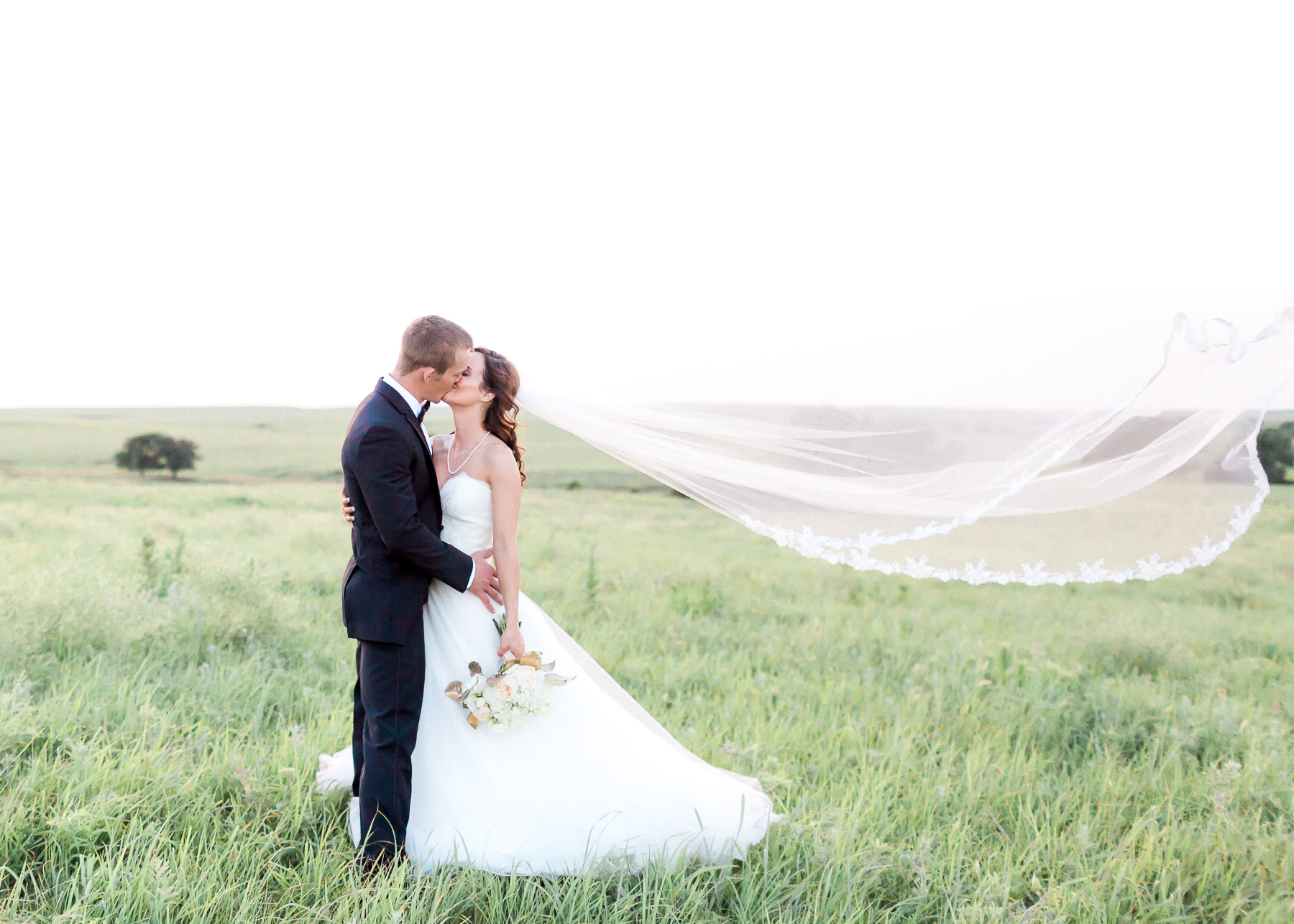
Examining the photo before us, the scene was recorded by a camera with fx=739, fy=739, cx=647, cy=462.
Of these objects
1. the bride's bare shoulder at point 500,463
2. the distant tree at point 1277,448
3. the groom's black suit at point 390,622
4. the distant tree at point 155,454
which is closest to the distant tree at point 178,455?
the distant tree at point 155,454

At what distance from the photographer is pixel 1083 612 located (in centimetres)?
800

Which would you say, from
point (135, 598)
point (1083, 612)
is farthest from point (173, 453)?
point (1083, 612)

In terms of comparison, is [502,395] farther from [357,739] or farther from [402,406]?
[357,739]

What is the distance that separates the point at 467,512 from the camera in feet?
9.86

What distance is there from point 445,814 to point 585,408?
193 centimetres

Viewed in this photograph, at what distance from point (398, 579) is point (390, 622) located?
166 mm

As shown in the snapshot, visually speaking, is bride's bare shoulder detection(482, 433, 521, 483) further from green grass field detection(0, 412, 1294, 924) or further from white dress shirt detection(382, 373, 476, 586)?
green grass field detection(0, 412, 1294, 924)

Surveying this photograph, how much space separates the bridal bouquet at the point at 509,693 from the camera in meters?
2.91

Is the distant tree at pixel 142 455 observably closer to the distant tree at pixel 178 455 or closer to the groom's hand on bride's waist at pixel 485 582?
the distant tree at pixel 178 455

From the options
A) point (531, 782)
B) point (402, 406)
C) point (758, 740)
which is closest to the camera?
point (402, 406)

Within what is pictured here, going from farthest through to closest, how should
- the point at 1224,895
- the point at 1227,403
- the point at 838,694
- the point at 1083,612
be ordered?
the point at 1083,612
the point at 838,694
the point at 1227,403
the point at 1224,895

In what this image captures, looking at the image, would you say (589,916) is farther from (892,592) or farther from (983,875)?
(892,592)

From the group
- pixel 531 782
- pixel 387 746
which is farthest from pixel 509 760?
pixel 387 746

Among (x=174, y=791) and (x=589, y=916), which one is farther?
(x=174, y=791)
